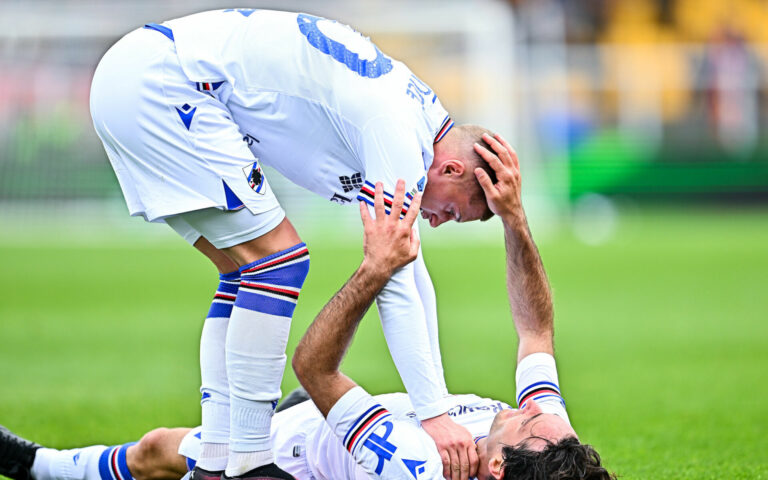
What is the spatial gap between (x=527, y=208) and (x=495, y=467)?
18356 mm

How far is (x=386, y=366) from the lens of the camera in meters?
8.59

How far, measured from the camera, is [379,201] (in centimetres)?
397

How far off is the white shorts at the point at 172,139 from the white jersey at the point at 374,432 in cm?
85

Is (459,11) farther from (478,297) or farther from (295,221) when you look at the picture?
(478,297)

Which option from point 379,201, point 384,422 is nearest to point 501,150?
point 379,201

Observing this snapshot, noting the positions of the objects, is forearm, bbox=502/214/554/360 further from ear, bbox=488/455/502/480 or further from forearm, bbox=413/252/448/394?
ear, bbox=488/455/502/480

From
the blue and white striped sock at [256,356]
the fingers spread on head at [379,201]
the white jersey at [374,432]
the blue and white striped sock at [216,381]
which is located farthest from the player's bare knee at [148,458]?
the fingers spread on head at [379,201]

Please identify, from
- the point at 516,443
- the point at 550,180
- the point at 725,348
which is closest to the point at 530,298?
the point at 516,443

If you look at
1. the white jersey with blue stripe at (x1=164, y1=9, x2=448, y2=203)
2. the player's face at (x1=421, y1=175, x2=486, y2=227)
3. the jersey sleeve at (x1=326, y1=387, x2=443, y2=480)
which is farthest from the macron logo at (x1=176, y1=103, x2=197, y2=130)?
the jersey sleeve at (x1=326, y1=387, x2=443, y2=480)

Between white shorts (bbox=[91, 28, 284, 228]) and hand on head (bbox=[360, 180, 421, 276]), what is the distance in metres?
0.44

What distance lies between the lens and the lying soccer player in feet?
12.5

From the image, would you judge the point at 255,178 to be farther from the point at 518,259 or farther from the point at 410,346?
the point at 518,259

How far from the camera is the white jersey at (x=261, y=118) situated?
4.02 metres

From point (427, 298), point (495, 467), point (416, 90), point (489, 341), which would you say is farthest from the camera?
point (489, 341)
